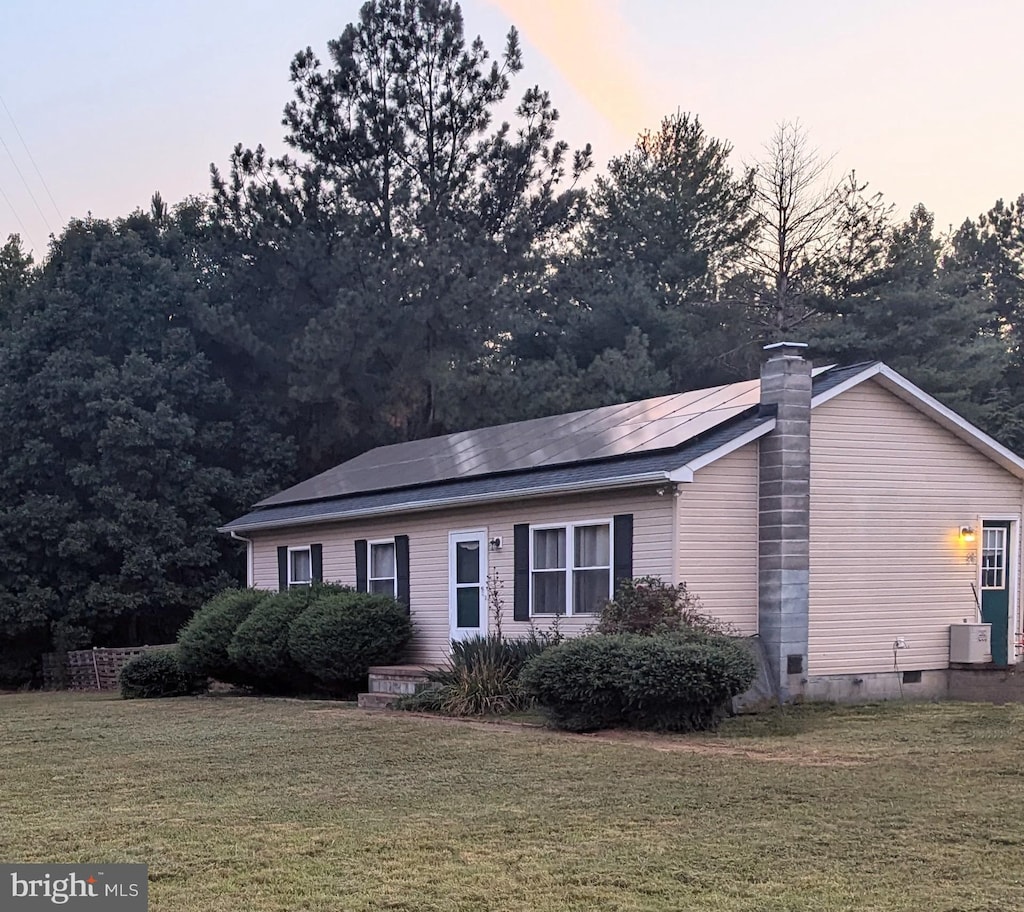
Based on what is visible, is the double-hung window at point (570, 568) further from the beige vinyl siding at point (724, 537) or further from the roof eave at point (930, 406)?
the roof eave at point (930, 406)

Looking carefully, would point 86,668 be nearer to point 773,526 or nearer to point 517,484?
point 517,484

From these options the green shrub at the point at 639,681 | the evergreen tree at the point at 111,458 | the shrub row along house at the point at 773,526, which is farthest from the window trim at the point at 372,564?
the evergreen tree at the point at 111,458

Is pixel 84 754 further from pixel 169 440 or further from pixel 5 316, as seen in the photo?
pixel 5 316

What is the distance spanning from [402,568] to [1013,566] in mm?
8793

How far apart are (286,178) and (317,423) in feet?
21.2

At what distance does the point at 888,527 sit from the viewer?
16.1 m

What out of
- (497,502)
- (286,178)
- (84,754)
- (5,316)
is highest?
(286,178)

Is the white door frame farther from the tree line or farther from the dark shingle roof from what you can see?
the tree line

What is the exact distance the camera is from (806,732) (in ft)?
40.9

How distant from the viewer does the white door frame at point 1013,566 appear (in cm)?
1692

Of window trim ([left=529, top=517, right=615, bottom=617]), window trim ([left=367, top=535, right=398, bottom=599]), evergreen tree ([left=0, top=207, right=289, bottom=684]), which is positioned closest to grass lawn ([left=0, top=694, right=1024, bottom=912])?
window trim ([left=529, top=517, right=615, bottom=617])

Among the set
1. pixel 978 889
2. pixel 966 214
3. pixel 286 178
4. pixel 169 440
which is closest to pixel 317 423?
pixel 169 440

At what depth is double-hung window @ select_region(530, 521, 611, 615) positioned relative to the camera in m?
15.6

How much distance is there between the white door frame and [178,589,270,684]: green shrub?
35.9 ft
